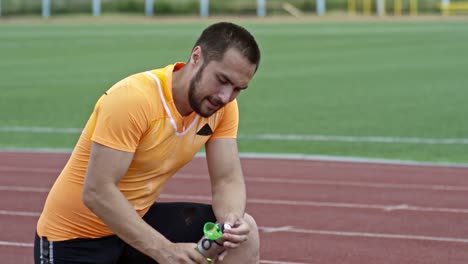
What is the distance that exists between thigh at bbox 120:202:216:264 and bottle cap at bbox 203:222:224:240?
40 centimetres

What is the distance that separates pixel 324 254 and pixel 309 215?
1.30 meters

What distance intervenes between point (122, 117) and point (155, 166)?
377 millimetres

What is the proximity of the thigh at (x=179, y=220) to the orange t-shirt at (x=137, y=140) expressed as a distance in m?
0.14

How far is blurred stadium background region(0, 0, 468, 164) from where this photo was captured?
12.5 m

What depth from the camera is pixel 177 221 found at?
5070 mm

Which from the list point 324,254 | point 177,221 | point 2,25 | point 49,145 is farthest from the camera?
point 2,25

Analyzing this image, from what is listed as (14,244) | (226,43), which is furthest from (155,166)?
(14,244)

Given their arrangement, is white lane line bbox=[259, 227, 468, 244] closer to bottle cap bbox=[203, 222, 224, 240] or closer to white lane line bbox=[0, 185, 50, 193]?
white lane line bbox=[0, 185, 50, 193]

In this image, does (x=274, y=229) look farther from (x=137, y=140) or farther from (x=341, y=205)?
(x=137, y=140)

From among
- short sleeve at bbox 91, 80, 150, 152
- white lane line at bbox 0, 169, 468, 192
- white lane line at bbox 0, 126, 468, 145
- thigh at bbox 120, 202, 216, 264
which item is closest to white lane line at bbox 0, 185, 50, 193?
white lane line at bbox 0, 169, 468, 192

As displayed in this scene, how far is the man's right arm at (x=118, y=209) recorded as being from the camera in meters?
4.46

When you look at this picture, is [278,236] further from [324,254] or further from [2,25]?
[2,25]

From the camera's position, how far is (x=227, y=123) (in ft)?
16.5

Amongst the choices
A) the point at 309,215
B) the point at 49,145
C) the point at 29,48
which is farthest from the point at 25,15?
the point at 309,215
